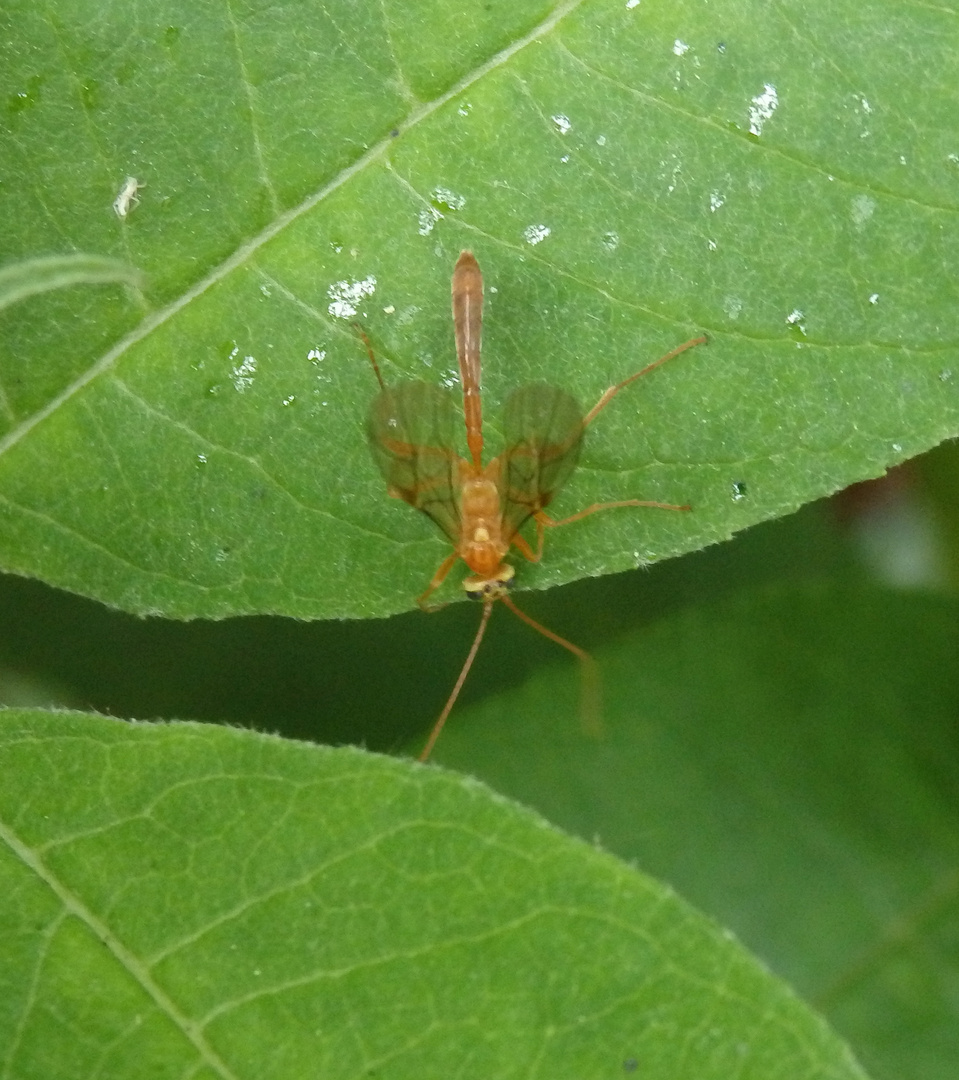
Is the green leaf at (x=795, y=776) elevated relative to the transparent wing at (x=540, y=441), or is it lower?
lower

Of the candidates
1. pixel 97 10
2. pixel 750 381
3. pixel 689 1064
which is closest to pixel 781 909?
pixel 689 1064

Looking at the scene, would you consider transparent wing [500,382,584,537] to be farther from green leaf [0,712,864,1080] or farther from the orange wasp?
green leaf [0,712,864,1080]

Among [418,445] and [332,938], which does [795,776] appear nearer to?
[418,445]

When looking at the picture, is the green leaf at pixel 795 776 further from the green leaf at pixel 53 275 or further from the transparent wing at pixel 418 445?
the green leaf at pixel 53 275

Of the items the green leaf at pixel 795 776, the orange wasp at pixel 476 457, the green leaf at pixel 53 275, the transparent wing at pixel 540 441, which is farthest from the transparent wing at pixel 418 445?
the green leaf at pixel 795 776

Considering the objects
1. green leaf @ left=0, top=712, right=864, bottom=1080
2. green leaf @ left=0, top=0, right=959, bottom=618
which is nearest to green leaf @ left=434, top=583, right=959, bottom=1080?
green leaf @ left=0, top=0, right=959, bottom=618
